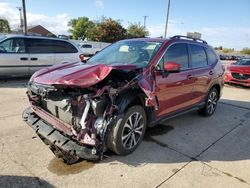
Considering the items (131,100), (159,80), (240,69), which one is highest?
(159,80)

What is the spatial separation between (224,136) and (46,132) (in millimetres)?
3380

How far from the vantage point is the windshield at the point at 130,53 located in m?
4.25

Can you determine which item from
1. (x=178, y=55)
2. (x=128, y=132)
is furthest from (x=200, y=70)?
(x=128, y=132)

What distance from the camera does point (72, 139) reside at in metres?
3.39

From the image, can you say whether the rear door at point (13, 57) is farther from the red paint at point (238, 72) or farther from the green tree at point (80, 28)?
the green tree at point (80, 28)

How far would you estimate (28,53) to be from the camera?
945cm

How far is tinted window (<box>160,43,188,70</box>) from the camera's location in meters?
4.39

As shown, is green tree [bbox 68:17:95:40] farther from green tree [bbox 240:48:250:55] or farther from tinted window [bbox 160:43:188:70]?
tinted window [bbox 160:43:188:70]

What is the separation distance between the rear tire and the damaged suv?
116 centimetres

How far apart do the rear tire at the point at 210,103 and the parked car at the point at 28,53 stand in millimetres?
Answer: 4549

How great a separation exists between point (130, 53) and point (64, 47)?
670cm

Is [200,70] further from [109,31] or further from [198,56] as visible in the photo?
[109,31]

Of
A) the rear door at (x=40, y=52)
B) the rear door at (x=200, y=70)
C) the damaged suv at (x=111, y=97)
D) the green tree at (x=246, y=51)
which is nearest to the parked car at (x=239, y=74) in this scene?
the rear door at (x=200, y=70)

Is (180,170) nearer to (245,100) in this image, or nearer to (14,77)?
(245,100)
